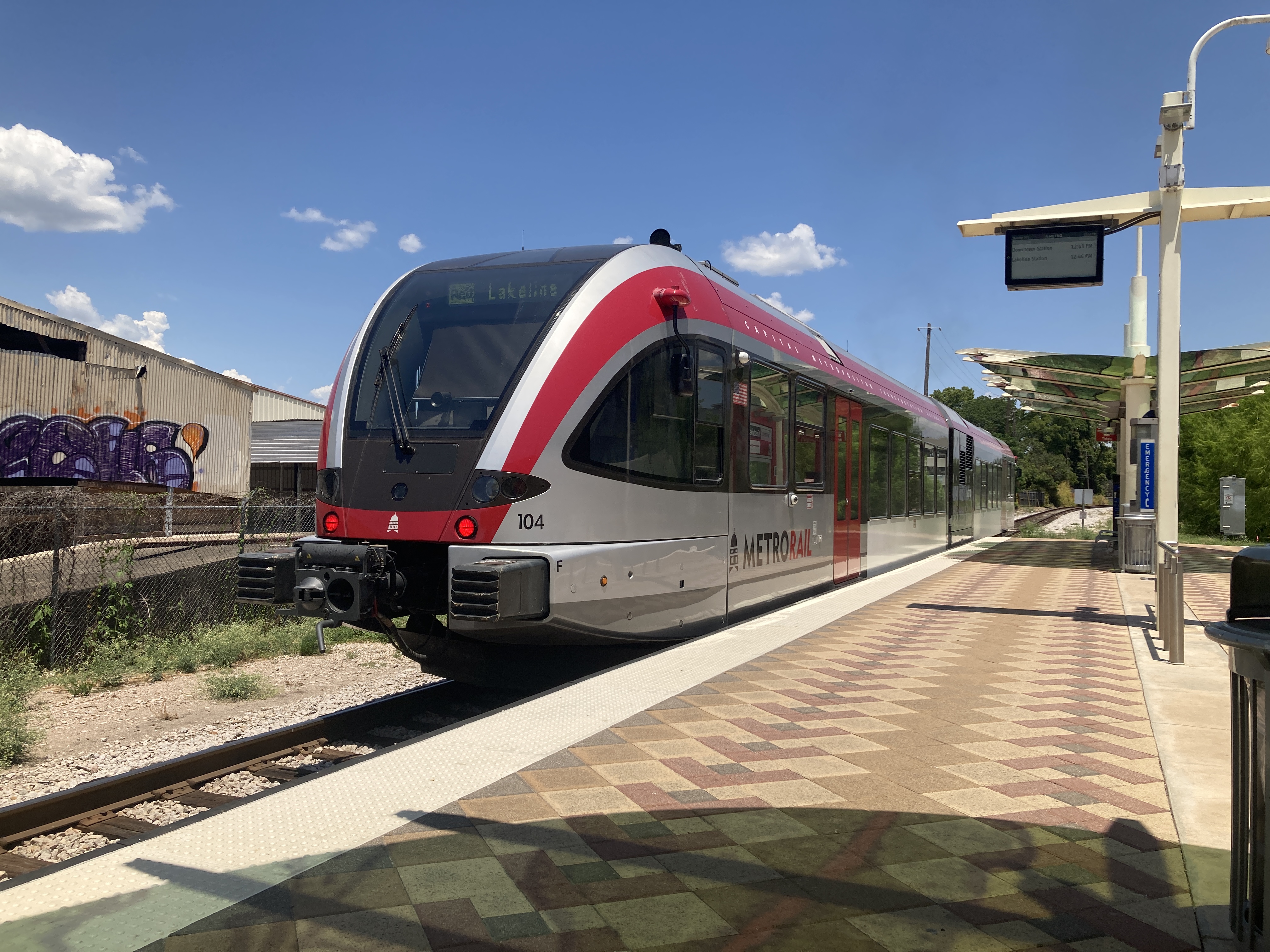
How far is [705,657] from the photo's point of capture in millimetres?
6910

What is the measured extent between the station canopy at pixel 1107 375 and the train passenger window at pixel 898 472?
531cm

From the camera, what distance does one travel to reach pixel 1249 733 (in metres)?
2.56

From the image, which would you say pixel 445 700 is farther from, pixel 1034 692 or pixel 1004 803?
pixel 1004 803

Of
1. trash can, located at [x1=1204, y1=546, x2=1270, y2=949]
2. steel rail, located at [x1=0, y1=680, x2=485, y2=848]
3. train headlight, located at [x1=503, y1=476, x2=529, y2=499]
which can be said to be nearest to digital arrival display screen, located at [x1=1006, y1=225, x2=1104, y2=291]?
train headlight, located at [x1=503, y1=476, x2=529, y2=499]

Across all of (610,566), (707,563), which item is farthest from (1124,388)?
(610,566)

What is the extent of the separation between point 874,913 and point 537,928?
39.9 inches

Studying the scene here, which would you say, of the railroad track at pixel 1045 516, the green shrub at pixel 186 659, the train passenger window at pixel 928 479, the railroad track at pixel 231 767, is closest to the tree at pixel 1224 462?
the railroad track at pixel 1045 516

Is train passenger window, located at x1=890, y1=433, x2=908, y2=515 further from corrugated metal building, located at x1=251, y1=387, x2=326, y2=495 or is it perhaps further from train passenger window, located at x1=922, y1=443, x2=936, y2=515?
corrugated metal building, located at x1=251, y1=387, x2=326, y2=495

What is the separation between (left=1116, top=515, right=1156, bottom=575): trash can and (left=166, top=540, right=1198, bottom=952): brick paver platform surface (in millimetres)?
10258

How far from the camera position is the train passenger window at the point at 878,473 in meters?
13.1

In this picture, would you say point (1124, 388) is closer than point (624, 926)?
No

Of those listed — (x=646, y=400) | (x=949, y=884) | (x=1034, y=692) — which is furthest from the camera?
(x=646, y=400)

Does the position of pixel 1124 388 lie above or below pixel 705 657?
above

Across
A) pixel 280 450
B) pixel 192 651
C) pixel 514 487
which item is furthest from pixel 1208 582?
pixel 280 450
